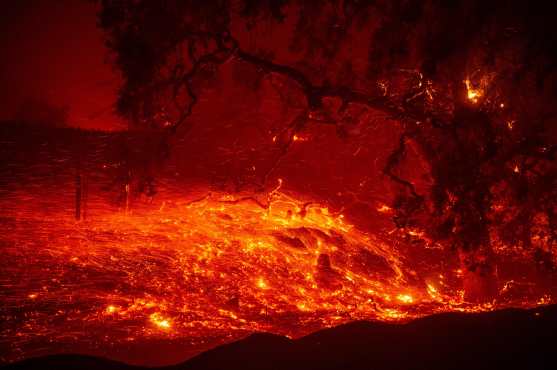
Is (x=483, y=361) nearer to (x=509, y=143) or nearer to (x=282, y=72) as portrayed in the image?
(x=509, y=143)

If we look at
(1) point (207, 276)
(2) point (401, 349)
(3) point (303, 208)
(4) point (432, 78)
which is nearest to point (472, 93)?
(4) point (432, 78)

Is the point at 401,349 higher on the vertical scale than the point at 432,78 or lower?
lower

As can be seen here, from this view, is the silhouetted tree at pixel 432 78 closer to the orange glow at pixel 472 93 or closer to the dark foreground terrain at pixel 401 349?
the orange glow at pixel 472 93

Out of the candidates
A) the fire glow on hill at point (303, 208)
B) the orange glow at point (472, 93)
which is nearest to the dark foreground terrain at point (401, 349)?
the fire glow on hill at point (303, 208)

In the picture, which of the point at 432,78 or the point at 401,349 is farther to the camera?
the point at 432,78

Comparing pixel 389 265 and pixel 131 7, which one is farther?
pixel 389 265

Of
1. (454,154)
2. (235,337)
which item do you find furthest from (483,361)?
(454,154)

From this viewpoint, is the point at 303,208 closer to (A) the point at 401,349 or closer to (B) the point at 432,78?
(B) the point at 432,78

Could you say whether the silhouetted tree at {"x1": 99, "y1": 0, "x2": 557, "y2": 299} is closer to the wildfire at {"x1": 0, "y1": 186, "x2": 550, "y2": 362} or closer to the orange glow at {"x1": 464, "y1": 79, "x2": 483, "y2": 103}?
the orange glow at {"x1": 464, "y1": 79, "x2": 483, "y2": 103}
